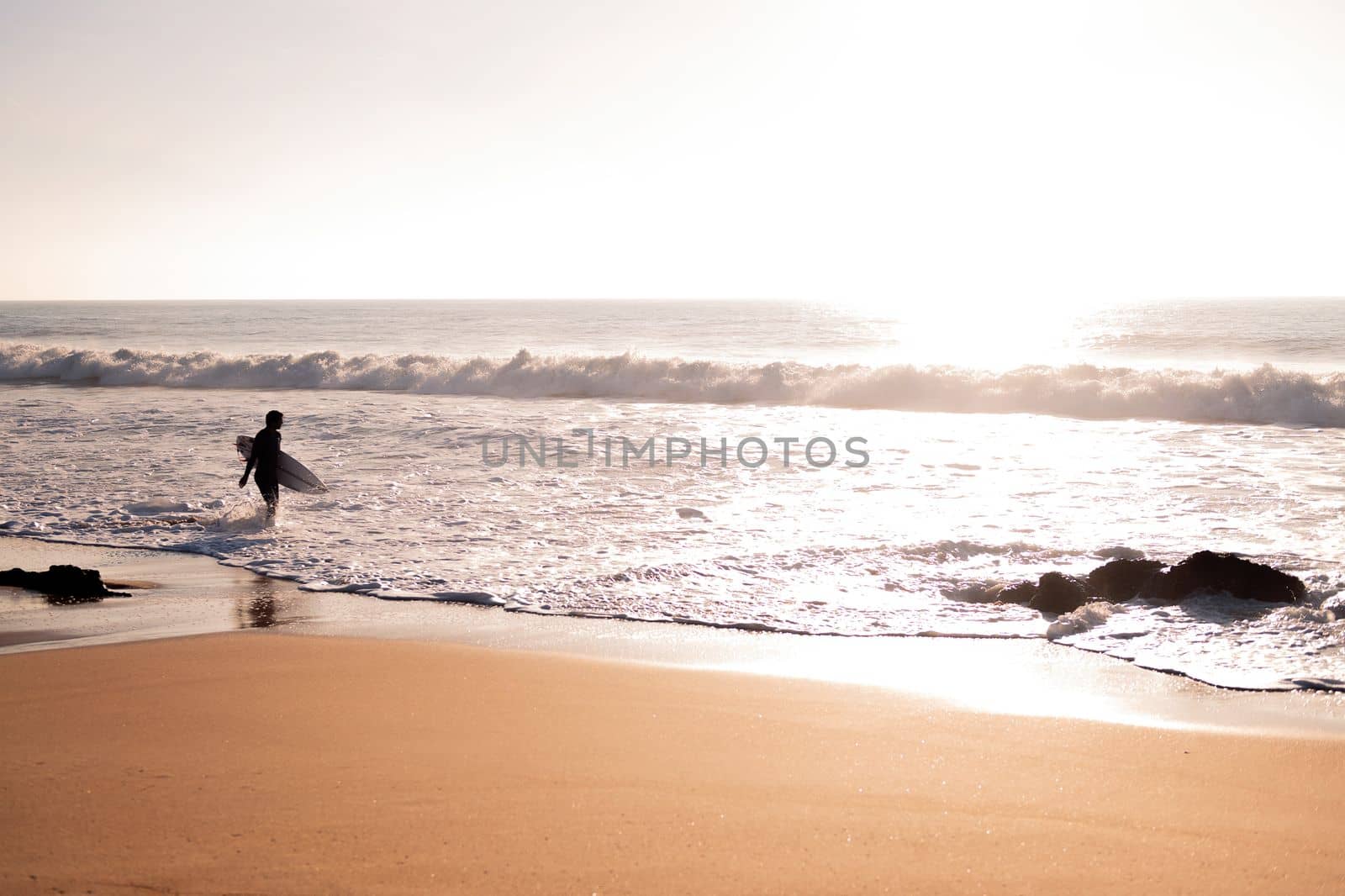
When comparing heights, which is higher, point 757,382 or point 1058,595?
point 757,382

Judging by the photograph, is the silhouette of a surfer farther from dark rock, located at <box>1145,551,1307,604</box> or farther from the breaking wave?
the breaking wave

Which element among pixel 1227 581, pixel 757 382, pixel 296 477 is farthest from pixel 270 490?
pixel 757 382

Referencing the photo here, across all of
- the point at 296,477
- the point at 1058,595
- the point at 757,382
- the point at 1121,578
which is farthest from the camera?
the point at 757,382

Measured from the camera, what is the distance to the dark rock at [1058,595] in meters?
7.20

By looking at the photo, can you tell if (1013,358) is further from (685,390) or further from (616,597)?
(616,597)

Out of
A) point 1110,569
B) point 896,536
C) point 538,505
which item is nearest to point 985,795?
point 1110,569

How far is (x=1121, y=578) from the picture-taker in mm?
7477

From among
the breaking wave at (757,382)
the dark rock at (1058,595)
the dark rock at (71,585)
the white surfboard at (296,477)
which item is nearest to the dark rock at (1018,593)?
the dark rock at (1058,595)

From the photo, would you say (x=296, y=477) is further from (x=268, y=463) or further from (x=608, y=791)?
(x=608, y=791)

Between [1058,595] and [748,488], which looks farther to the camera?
[748,488]

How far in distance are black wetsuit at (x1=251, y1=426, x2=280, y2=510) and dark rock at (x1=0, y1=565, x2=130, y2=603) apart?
337 cm

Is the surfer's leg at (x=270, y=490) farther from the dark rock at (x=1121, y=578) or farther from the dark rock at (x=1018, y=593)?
the dark rock at (x=1121, y=578)

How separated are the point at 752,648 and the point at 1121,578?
10.4 feet

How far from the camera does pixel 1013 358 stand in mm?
38688
